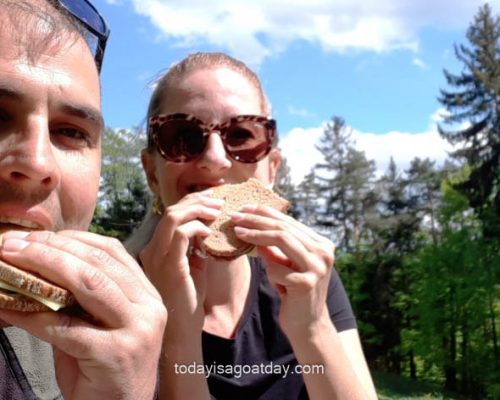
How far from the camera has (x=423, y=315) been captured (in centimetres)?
3662

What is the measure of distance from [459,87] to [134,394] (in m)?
39.9

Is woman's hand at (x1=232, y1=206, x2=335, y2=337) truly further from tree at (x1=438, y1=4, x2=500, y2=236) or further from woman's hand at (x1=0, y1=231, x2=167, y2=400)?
tree at (x1=438, y1=4, x2=500, y2=236)

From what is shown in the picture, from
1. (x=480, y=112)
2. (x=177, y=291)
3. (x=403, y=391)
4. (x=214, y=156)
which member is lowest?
(x=403, y=391)

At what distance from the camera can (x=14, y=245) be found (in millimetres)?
1257

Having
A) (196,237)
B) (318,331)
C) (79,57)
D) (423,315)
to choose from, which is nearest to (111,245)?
(79,57)

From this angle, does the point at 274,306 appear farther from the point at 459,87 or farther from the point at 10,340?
the point at 459,87

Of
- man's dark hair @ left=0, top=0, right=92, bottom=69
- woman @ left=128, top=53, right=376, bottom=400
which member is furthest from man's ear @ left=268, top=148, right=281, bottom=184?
man's dark hair @ left=0, top=0, right=92, bottom=69

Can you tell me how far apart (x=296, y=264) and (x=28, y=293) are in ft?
4.03

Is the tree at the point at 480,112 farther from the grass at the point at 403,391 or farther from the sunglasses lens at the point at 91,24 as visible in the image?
the sunglasses lens at the point at 91,24

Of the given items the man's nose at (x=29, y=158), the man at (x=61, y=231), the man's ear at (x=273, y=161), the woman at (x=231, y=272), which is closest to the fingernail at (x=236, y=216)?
the woman at (x=231, y=272)

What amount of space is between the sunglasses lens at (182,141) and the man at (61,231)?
30.7 inches

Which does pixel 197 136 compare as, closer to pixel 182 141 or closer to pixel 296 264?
pixel 182 141

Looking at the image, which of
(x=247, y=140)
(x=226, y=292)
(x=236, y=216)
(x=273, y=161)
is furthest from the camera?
(x=273, y=161)

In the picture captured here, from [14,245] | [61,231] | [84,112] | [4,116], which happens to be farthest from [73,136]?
[14,245]
